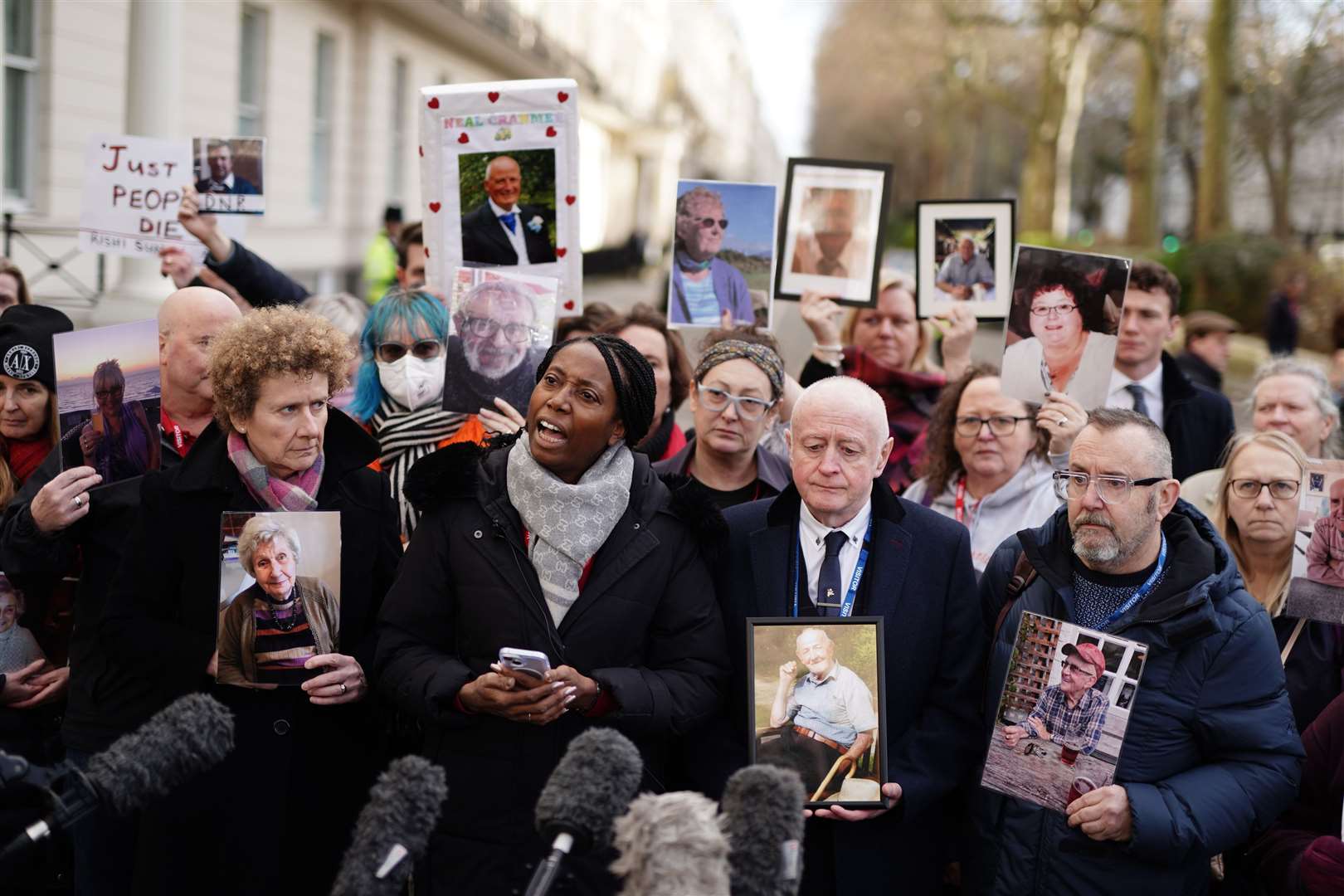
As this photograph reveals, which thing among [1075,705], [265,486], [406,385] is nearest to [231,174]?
[406,385]

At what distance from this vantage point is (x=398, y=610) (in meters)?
3.28

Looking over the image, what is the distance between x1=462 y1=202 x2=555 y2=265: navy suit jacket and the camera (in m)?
5.27

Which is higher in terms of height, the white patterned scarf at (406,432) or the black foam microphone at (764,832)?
the white patterned scarf at (406,432)

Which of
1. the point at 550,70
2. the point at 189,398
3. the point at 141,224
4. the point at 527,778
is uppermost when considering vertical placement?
the point at 550,70

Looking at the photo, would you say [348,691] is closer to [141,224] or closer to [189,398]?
[189,398]

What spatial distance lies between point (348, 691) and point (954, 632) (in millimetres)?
1608

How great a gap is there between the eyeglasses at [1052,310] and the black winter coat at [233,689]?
2.66m

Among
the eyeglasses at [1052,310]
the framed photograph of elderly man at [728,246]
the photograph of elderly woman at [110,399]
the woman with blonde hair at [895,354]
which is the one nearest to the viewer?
the photograph of elderly woman at [110,399]

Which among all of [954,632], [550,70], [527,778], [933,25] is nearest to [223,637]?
[527,778]

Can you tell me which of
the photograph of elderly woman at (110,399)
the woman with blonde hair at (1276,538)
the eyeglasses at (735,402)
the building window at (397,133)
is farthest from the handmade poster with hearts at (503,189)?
the building window at (397,133)

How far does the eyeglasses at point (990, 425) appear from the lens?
15.9ft

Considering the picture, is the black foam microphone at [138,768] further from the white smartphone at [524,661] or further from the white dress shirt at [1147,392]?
the white dress shirt at [1147,392]

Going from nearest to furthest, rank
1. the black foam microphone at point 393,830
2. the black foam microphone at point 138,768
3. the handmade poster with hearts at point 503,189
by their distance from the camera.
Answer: the black foam microphone at point 393,830
the black foam microphone at point 138,768
the handmade poster with hearts at point 503,189

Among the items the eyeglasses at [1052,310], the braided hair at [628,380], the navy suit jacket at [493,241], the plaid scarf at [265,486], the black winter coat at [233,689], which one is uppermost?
the navy suit jacket at [493,241]
